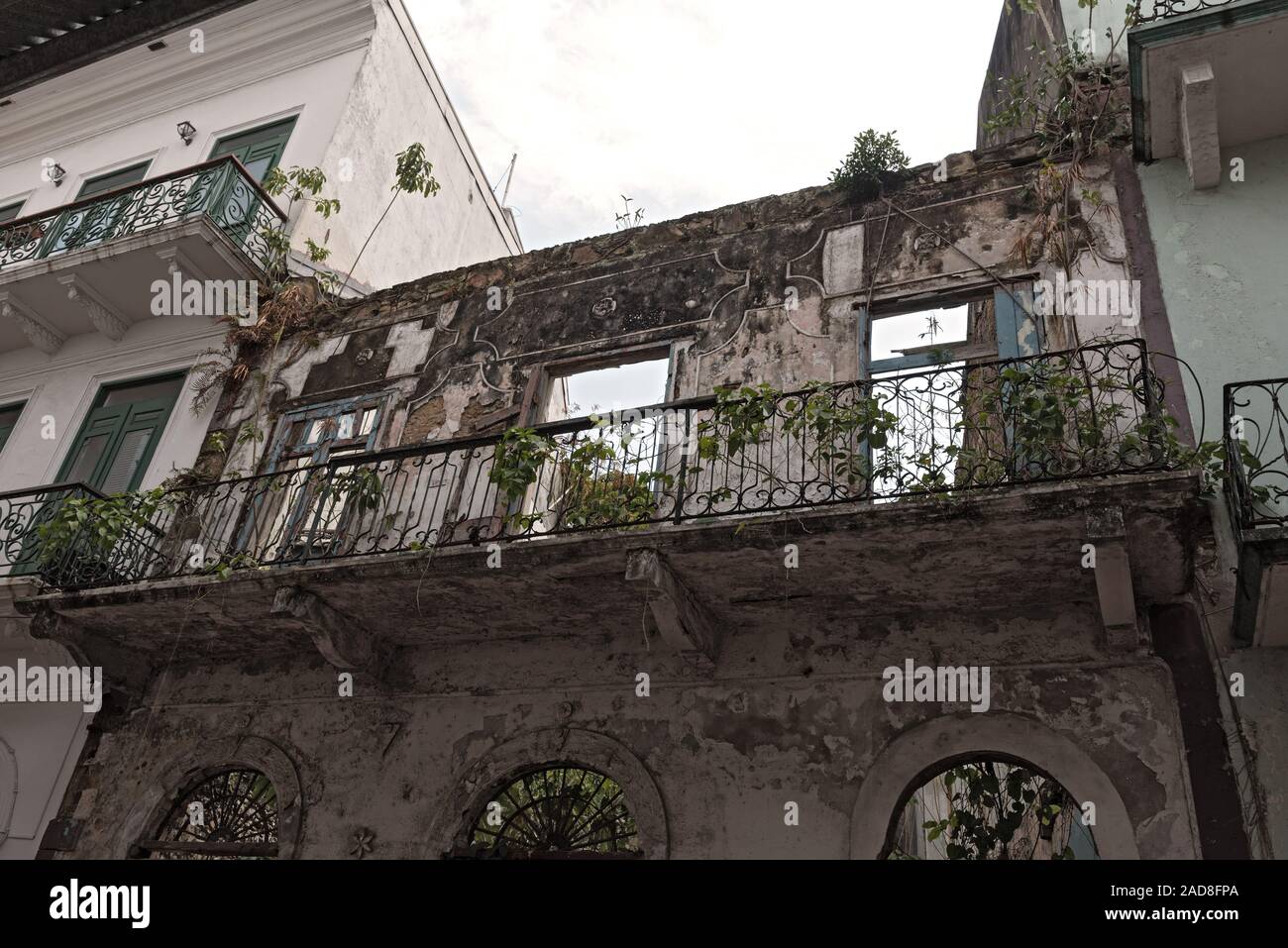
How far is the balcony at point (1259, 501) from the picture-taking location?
4.88m

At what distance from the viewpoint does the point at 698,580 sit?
6266 mm

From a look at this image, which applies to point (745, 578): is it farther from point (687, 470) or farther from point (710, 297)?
point (710, 297)

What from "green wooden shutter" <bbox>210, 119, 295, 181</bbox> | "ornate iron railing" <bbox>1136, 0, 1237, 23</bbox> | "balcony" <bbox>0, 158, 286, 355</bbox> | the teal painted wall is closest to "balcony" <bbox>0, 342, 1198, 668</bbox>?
the teal painted wall

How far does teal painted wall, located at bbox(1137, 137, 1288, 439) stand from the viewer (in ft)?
Result: 20.1

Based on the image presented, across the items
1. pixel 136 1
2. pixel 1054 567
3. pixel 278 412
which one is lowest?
pixel 1054 567

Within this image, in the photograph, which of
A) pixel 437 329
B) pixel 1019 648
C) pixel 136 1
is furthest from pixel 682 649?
pixel 136 1

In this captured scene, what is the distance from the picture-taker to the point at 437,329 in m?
9.45

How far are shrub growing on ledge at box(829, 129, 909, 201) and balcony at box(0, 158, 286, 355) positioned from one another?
253 inches

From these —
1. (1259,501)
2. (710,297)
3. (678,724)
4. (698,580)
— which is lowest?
(678,724)

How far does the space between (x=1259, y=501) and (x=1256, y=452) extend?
1.97 feet

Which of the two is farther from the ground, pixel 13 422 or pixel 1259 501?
pixel 13 422

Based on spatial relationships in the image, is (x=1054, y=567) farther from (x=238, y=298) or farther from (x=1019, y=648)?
(x=238, y=298)

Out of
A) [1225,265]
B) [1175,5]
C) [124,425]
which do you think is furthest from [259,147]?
[1225,265]
